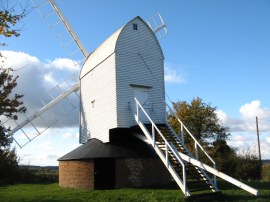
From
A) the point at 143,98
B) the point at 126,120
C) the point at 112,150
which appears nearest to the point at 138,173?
the point at 112,150

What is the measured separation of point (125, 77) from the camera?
22719 millimetres

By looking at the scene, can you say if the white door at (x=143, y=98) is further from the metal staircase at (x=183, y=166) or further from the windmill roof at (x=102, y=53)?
the windmill roof at (x=102, y=53)

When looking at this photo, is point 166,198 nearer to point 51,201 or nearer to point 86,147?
point 51,201

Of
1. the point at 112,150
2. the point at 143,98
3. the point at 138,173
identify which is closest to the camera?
the point at 138,173

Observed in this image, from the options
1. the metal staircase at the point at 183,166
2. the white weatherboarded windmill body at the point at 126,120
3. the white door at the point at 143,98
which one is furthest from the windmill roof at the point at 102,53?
the metal staircase at the point at 183,166

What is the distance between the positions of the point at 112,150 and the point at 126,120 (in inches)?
74.8

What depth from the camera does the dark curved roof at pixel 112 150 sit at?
21891mm

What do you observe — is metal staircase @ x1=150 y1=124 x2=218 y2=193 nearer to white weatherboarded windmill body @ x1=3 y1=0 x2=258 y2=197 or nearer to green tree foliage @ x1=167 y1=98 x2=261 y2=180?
white weatherboarded windmill body @ x1=3 y1=0 x2=258 y2=197

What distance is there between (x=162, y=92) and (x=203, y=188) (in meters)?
7.87

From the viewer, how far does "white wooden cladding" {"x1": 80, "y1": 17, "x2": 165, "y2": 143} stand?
2242 centimetres

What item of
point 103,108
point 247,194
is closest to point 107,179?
point 103,108

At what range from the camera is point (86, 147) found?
24109mm

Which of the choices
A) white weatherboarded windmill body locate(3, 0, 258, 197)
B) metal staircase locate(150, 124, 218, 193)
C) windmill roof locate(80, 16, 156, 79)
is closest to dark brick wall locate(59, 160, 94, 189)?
white weatherboarded windmill body locate(3, 0, 258, 197)

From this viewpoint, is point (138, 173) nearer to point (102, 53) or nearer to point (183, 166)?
point (183, 166)
